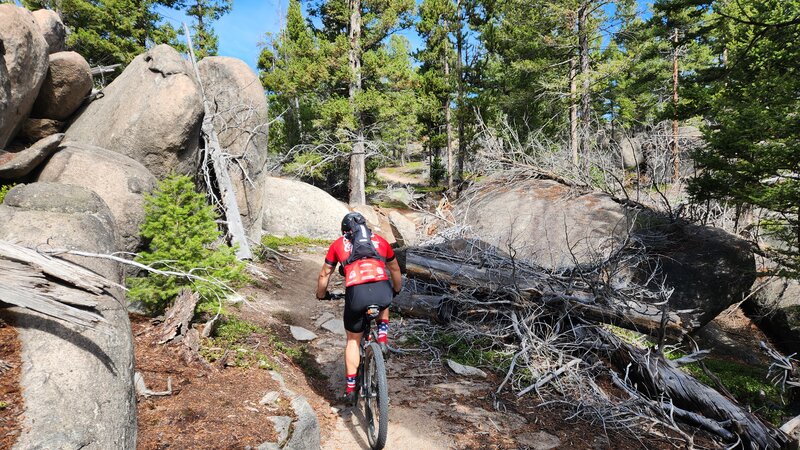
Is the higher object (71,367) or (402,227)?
(71,367)

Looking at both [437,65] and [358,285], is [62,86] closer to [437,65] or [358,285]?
[358,285]

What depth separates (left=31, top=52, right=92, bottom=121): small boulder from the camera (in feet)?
26.6

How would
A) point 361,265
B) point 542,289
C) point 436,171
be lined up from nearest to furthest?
point 361,265, point 542,289, point 436,171

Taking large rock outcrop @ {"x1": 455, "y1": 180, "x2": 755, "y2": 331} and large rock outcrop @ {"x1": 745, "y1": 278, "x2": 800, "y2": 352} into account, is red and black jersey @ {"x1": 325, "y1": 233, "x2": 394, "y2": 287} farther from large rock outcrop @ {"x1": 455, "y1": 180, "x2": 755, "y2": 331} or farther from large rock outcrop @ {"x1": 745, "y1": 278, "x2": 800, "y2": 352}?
large rock outcrop @ {"x1": 745, "y1": 278, "x2": 800, "y2": 352}

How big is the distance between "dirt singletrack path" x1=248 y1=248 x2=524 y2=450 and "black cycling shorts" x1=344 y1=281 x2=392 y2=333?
127cm

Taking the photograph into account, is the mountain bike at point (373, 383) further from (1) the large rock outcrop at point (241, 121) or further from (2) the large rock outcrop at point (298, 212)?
(2) the large rock outcrop at point (298, 212)

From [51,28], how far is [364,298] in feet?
29.3

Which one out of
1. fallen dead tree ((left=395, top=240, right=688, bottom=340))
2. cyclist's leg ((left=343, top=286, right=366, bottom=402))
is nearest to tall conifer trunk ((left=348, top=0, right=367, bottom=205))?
fallen dead tree ((left=395, top=240, right=688, bottom=340))

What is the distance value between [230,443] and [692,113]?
1306 centimetres

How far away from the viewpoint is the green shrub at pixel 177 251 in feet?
17.9

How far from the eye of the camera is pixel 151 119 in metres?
8.18

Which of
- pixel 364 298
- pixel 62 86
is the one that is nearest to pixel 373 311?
pixel 364 298

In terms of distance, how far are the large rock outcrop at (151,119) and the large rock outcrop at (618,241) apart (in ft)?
21.5

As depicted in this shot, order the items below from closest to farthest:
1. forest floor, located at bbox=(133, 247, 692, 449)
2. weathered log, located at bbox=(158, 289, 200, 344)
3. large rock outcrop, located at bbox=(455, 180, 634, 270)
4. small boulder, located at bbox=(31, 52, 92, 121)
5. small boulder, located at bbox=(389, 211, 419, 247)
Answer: forest floor, located at bbox=(133, 247, 692, 449) → weathered log, located at bbox=(158, 289, 200, 344) → small boulder, located at bbox=(31, 52, 92, 121) → large rock outcrop, located at bbox=(455, 180, 634, 270) → small boulder, located at bbox=(389, 211, 419, 247)
